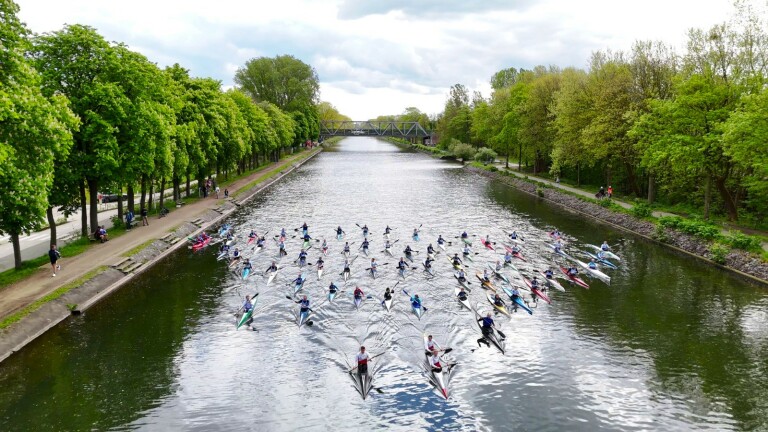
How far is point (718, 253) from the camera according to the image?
142 ft

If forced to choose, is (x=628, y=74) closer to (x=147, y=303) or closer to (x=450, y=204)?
(x=450, y=204)

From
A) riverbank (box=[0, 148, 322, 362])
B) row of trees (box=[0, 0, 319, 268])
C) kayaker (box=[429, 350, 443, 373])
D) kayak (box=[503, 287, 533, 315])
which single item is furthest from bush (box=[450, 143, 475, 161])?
kayaker (box=[429, 350, 443, 373])

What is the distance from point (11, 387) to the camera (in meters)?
24.1

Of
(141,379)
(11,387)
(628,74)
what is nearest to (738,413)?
(141,379)

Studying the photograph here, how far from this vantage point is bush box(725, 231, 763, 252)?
42000 mm

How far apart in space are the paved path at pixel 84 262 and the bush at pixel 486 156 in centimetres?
8448

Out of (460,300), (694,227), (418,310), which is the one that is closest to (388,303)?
(418,310)

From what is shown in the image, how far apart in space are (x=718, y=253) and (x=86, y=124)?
5447 centimetres

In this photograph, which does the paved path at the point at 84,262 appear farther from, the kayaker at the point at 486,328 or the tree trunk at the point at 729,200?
the tree trunk at the point at 729,200

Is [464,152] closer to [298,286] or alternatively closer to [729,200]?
[729,200]

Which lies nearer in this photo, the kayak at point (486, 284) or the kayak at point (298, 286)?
the kayak at point (298, 286)

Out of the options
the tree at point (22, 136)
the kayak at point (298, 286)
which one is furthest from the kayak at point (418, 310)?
the tree at point (22, 136)

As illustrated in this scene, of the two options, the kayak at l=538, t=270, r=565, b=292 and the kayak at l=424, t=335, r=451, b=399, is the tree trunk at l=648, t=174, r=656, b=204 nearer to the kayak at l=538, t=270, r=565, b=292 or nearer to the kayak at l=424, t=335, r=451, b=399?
the kayak at l=538, t=270, r=565, b=292

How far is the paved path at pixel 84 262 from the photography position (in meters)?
32.1
